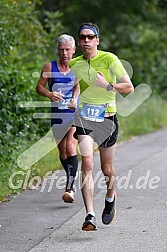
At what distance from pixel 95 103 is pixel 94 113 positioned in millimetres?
102

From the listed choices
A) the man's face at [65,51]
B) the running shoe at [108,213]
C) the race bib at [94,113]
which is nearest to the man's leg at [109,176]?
the running shoe at [108,213]

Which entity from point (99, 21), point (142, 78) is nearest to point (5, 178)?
point (99, 21)

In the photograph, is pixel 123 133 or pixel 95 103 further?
pixel 123 133

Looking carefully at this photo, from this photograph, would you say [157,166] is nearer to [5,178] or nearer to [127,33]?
[5,178]

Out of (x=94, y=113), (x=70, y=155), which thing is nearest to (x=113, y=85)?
(x=94, y=113)

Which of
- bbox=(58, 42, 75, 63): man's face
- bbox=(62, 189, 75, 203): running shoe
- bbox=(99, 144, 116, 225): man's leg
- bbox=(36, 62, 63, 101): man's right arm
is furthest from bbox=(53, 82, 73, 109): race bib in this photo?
bbox=(99, 144, 116, 225): man's leg

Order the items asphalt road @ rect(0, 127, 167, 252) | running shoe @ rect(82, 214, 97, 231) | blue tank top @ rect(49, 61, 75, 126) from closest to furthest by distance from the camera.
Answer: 1. asphalt road @ rect(0, 127, 167, 252)
2. running shoe @ rect(82, 214, 97, 231)
3. blue tank top @ rect(49, 61, 75, 126)

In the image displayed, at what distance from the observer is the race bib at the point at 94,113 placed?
8.03 meters

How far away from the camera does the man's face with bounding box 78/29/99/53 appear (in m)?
8.00

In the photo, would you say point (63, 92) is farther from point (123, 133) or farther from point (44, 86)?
point (123, 133)

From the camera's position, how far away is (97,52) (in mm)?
8078

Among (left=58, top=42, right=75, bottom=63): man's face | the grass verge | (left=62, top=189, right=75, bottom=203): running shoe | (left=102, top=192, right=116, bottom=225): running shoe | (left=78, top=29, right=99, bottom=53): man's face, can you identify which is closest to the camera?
(left=78, top=29, right=99, bottom=53): man's face

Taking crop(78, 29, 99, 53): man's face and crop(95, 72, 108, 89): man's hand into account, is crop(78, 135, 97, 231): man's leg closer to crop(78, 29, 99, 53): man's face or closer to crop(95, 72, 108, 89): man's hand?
crop(95, 72, 108, 89): man's hand

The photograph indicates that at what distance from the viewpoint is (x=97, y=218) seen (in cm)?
878
